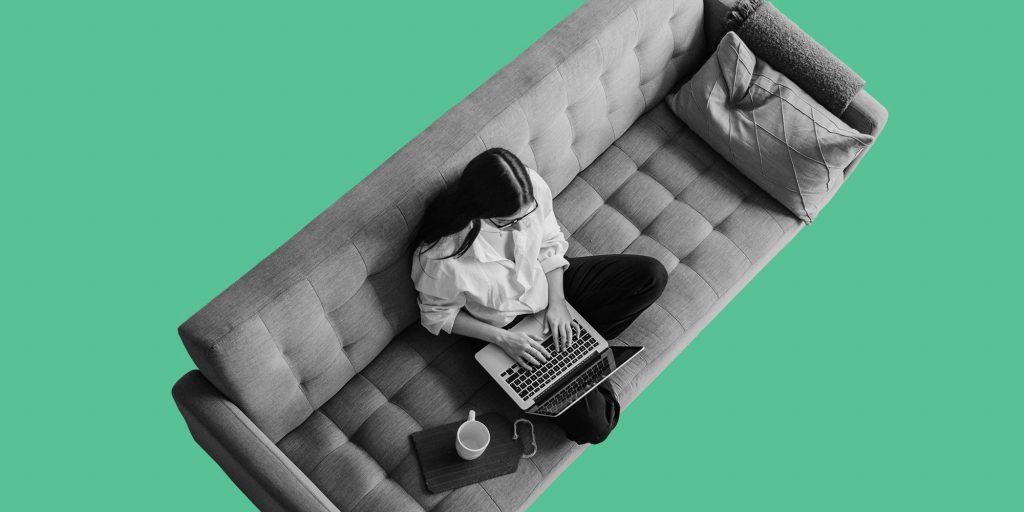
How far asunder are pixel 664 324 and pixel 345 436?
110 centimetres

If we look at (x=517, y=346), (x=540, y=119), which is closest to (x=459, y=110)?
(x=540, y=119)

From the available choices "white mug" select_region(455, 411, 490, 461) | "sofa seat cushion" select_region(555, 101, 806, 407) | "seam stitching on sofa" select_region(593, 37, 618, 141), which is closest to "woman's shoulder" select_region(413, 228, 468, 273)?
"white mug" select_region(455, 411, 490, 461)

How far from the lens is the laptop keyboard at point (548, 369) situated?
2797 mm

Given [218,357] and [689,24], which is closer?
[218,357]

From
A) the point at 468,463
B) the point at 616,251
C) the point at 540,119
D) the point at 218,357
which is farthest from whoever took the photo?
the point at 616,251

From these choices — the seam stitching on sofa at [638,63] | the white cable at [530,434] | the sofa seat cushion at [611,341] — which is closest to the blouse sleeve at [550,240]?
the sofa seat cushion at [611,341]

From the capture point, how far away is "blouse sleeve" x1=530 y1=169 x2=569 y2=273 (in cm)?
284

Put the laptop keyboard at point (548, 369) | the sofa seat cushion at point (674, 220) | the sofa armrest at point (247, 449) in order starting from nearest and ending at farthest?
1. the sofa armrest at point (247, 449)
2. the laptop keyboard at point (548, 369)
3. the sofa seat cushion at point (674, 220)

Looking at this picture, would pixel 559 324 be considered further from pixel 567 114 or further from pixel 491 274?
pixel 567 114

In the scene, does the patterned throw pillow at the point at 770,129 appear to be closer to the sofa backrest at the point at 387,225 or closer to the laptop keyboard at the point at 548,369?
the sofa backrest at the point at 387,225

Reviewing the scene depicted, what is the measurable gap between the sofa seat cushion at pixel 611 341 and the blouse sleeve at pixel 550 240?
0.74 ft

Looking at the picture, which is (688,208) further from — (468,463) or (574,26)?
(468,463)

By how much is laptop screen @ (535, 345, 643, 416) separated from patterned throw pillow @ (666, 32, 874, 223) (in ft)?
2.89

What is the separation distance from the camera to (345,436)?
2.79 m
